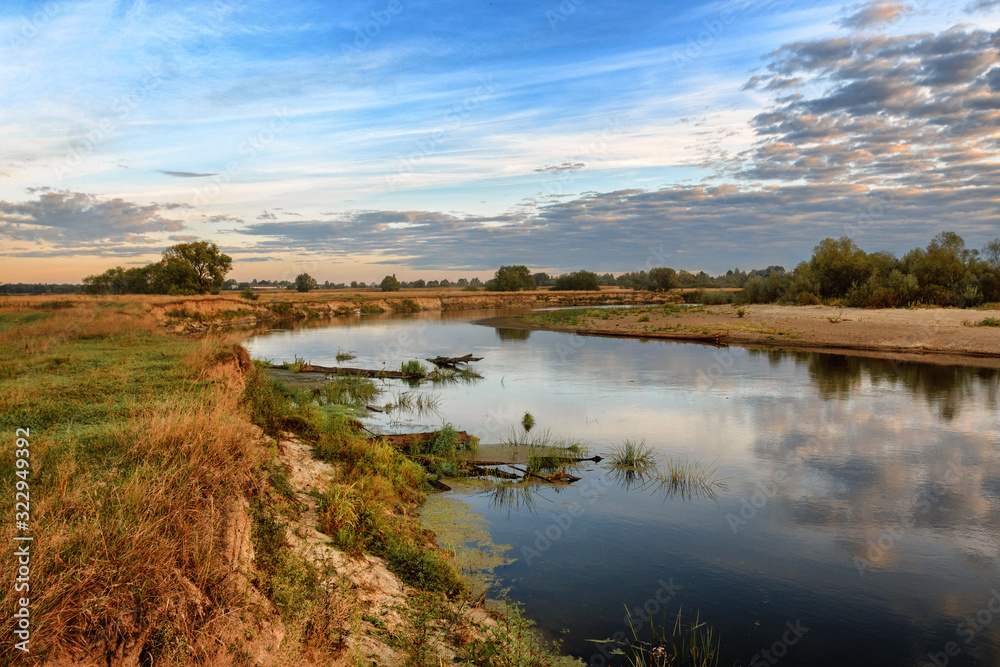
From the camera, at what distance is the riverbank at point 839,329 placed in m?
28.9

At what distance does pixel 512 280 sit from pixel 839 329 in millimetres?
92887

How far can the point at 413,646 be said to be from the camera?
17.4 feet

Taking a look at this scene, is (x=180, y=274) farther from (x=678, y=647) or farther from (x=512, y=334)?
(x=678, y=647)

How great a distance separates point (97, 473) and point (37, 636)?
213 centimetres

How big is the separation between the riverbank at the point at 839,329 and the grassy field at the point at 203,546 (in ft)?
97.2

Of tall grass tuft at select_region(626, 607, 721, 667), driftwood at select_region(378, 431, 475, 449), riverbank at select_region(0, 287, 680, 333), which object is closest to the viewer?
tall grass tuft at select_region(626, 607, 721, 667)

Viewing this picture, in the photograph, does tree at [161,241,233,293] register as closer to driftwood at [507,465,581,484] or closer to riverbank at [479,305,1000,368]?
riverbank at [479,305,1000,368]

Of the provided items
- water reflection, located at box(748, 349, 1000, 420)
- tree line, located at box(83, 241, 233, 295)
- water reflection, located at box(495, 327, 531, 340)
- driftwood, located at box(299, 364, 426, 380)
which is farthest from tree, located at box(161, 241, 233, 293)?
water reflection, located at box(748, 349, 1000, 420)

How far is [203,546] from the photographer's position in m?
4.46

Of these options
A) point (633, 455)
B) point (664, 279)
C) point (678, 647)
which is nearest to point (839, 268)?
point (633, 455)

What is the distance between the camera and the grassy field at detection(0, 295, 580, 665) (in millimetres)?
3566

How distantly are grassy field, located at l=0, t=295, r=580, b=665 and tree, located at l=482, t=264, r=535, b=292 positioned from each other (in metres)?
116

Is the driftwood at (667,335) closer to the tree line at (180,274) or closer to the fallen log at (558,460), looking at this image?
the fallen log at (558,460)

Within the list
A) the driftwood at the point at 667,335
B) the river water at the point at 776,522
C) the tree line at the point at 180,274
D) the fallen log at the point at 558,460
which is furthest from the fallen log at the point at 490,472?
the tree line at the point at 180,274
